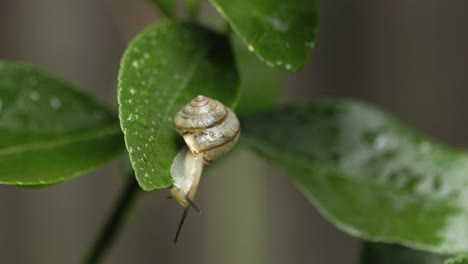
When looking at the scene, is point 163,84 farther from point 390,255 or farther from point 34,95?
point 390,255

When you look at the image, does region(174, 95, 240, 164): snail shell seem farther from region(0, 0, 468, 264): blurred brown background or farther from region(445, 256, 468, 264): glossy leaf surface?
region(0, 0, 468, 264): blurred brown background

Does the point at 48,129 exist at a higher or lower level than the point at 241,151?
higher

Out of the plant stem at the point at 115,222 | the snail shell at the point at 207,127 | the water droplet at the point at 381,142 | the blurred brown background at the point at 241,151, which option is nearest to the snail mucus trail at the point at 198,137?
the snail shell at the point at 207,127

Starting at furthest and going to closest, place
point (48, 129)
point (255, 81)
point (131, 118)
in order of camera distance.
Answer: point (255, 81) < point (48, 129) < point (131, 118)

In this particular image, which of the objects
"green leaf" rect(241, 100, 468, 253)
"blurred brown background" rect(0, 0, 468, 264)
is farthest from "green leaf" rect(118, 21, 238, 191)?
"blurred brown background" rect(0, 0, 468, 264)

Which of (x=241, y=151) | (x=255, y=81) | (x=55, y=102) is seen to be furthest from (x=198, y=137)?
(x=241, y=151)

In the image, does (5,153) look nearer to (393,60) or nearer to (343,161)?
(343,161)

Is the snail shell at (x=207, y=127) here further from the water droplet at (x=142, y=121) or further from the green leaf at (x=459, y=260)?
the green leaf at (x=459, y=260)
